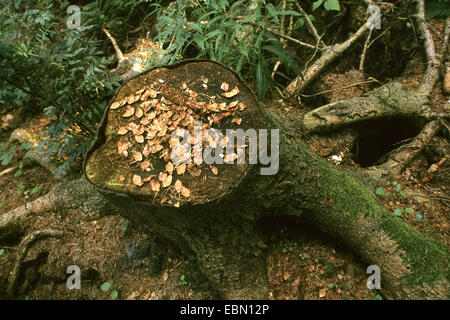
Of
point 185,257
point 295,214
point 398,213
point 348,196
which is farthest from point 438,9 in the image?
point 185,257

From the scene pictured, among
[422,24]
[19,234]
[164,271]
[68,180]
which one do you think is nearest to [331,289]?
[164,271]

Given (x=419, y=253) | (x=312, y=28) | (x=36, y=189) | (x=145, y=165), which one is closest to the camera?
(x=145, y=165)

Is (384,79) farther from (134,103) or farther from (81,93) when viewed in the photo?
(81,93)

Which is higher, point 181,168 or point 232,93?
point 232,93

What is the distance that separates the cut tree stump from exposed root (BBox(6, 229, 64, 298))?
1457 mm

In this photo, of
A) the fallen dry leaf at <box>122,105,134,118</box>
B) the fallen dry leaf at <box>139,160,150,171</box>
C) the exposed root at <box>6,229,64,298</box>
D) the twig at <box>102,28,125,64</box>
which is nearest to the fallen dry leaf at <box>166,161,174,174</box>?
the fallen dry leaf at <box>139,160,150,171</box>

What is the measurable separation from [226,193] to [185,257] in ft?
3.79

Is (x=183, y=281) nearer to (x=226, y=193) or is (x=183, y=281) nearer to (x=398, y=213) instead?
(x=226, y=193)

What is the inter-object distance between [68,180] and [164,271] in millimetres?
1628

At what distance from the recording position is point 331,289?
2.21 meters

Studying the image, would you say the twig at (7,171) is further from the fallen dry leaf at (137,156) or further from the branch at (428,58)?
the branch at (428,58)

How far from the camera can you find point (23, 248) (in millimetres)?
2795

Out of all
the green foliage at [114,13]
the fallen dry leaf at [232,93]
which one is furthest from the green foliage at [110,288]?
the green foliage at [114,13]

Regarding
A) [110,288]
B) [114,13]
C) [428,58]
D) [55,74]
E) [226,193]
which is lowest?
[110,288]
